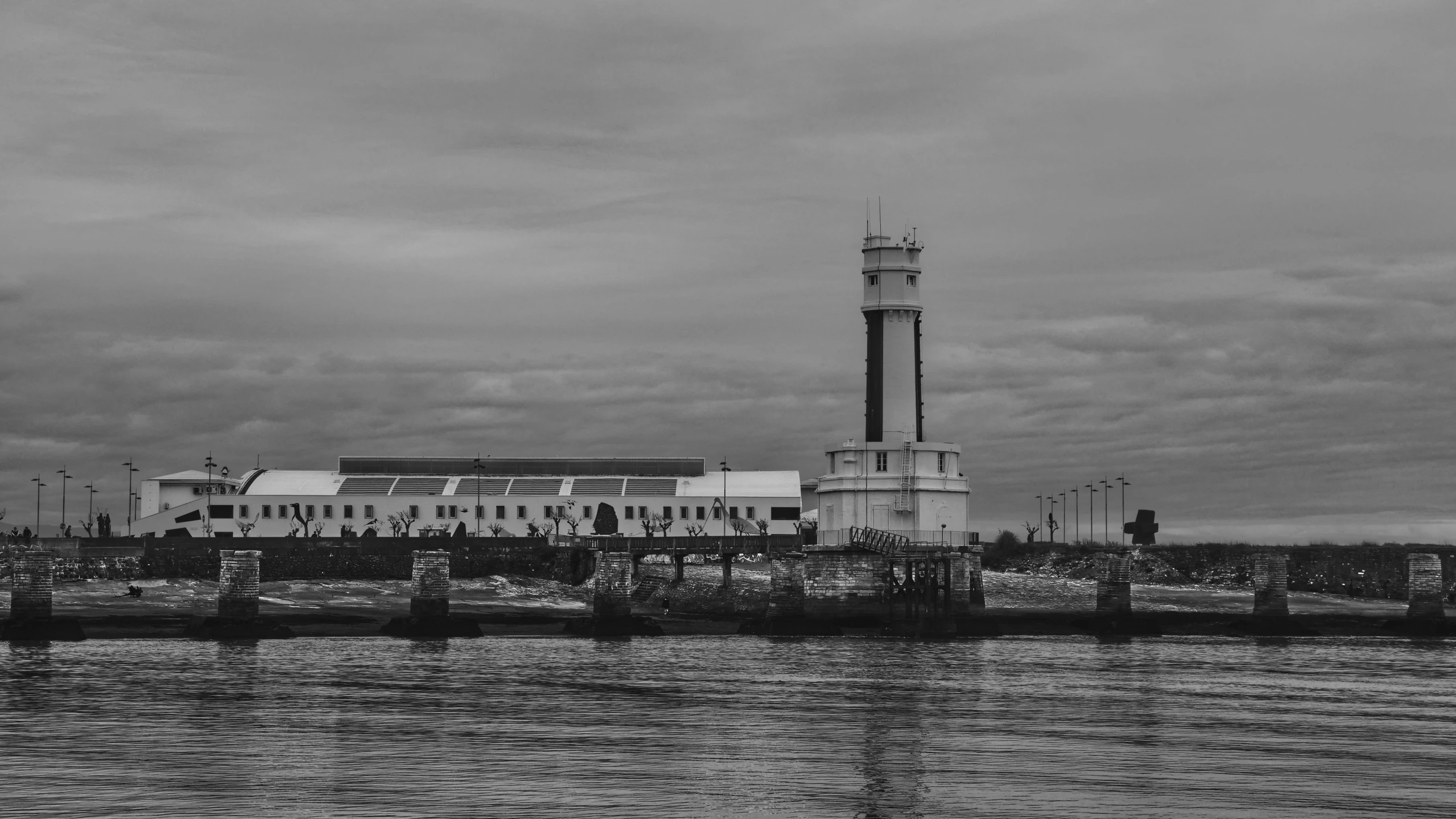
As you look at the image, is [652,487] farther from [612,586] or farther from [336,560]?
[612,586]

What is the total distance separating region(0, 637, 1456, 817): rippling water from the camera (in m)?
29.6

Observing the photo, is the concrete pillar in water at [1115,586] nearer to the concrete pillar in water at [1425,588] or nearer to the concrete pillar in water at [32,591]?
the concrete pillar in water at [1425,588]

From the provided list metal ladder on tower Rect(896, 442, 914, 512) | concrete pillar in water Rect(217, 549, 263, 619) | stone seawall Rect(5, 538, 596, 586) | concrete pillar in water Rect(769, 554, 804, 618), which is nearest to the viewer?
concrete pillar in water Rect(217, 549, 263, 619)

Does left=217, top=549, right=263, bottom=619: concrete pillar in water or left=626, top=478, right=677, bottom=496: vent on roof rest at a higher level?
left=626, top=478, right=677, bottom=496: vent on roof

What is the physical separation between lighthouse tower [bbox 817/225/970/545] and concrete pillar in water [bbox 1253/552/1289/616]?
1516cm

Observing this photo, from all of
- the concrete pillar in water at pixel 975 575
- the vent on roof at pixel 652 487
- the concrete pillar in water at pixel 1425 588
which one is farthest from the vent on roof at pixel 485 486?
the concrete pillar in water at pixel 1425 588

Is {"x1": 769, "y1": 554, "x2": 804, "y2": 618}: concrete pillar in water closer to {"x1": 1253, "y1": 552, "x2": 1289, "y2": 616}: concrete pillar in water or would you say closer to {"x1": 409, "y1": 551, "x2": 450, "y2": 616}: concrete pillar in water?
{"x1": 409, "y1": 551, "x2": 450, "y2": 616}: concrete pillar in water

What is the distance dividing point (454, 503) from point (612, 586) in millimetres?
55558

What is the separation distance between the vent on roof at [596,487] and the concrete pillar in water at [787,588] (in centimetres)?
5109

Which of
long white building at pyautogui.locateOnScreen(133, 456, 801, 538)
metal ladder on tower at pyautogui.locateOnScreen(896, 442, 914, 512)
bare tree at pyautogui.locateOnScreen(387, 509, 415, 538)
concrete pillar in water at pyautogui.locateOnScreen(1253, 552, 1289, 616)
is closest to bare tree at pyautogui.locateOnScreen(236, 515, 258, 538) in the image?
long white building at pyautogui.locateOnScreen(133, 456, 801, 538)

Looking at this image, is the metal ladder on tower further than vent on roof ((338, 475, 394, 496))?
No

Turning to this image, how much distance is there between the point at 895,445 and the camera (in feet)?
294

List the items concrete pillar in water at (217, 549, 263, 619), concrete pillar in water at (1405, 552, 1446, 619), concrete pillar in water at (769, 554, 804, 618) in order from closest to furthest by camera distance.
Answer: concrete pillar in water at (217, 549, 263, 619)
concrete pillar in water at (1405, 552, 1446, 619)
concrete pillar in water at (769, 554, 804, 618)

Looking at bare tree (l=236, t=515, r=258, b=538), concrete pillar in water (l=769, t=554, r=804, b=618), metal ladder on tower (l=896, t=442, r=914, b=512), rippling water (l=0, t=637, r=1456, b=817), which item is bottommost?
rippling water (l=0, t=637, r=1456, b=817)
